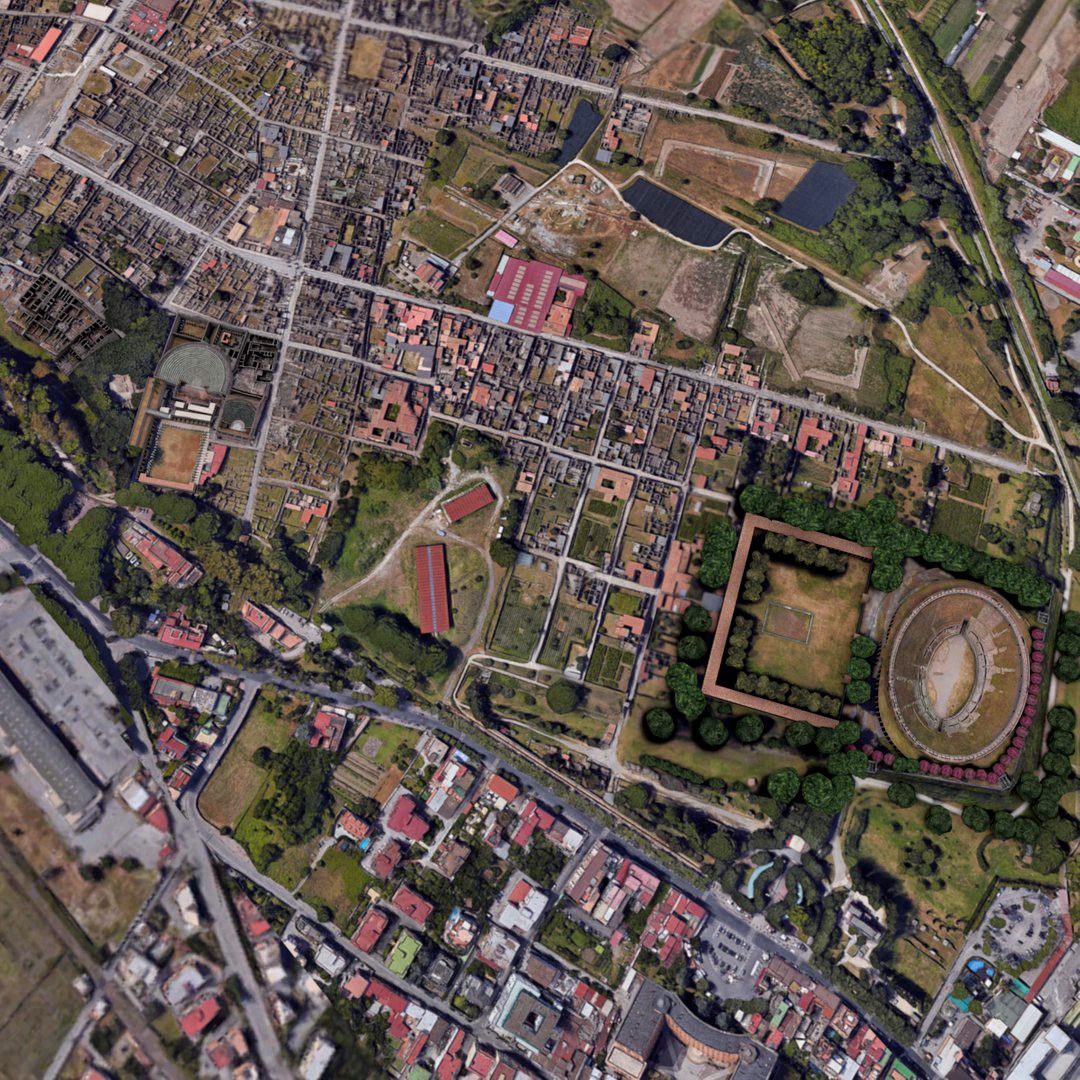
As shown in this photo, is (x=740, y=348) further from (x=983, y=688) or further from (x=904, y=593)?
(x=983, y=688)

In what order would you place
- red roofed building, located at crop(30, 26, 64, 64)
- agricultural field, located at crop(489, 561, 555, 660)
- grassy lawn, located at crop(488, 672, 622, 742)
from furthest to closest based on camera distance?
red roofed building, located at crop(30, 26, 64, 64) < agricultural field, located at crop(489, 561, 555, 660) < grassy lawn, located at crop(488, 672, 622, 742)

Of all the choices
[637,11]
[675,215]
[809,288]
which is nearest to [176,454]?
[675,215]

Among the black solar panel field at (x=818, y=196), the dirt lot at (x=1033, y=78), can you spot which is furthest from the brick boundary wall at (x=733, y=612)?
the dirt lot at (x=1033, y=78)

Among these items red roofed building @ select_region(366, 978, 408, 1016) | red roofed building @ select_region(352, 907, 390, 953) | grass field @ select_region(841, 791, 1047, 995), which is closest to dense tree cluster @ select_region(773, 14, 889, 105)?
grass field @ select_region(841, 791, 1047, 995)

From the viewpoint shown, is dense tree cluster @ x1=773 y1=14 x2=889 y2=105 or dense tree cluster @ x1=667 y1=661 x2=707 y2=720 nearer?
dense tree cluster @ x1=667 y1=661 x2=707 y2=720

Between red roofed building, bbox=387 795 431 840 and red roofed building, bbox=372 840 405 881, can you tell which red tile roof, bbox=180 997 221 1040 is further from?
red roofed building, bbox=387 795 431 840

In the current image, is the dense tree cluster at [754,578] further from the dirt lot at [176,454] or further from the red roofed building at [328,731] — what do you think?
the dirt lot at [176,454]
